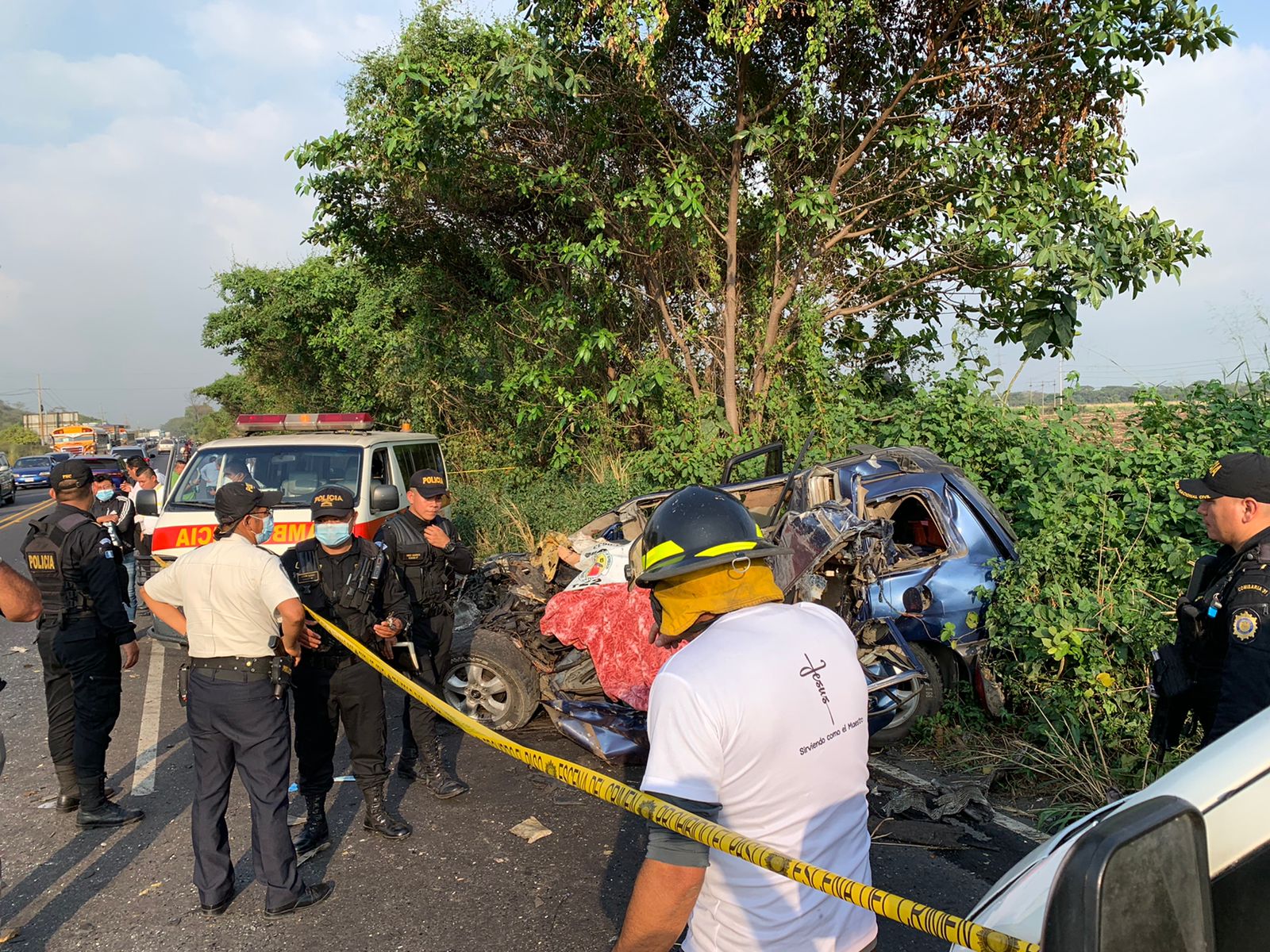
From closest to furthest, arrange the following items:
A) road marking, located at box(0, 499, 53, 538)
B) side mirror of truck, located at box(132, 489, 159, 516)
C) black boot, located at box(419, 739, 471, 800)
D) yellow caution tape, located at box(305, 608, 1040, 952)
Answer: yellow caution tape, located at box(305, 608, 1040, 952) → black boot, located at box(419, 739, 471, 800) → side mirror of truck, located at box(132, 489, 159, 516) → road marking, located at box(0, 499, 53, 538)

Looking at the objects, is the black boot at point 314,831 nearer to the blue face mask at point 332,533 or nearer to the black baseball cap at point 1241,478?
the blue face mask at point 332,533

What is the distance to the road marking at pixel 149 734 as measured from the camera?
5.03m

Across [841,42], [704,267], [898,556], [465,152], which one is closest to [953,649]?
[898,556]

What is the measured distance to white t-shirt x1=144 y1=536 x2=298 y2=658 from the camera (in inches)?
142

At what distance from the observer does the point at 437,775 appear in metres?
4.78

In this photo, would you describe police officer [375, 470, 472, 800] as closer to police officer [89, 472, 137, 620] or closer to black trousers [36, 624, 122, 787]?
black trousers [36, 624, 122, 787]

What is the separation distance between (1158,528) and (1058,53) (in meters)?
5.53

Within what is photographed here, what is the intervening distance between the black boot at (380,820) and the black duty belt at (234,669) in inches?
41.4

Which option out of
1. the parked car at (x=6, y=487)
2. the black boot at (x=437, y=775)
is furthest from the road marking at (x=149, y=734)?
the parked car at (x=6, y=487)

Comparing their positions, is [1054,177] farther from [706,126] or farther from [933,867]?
[933,867]

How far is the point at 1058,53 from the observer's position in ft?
27.7

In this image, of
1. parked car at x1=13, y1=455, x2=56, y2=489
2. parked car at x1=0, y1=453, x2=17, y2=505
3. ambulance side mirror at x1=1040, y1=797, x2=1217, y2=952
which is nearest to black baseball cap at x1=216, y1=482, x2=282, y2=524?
ambulance side mirror at x1=1040, y1=797, x2=1217, y2=952

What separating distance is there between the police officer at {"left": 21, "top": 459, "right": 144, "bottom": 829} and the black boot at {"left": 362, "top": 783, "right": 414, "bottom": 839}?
1.26m

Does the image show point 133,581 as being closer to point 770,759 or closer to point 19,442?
point 770,759
